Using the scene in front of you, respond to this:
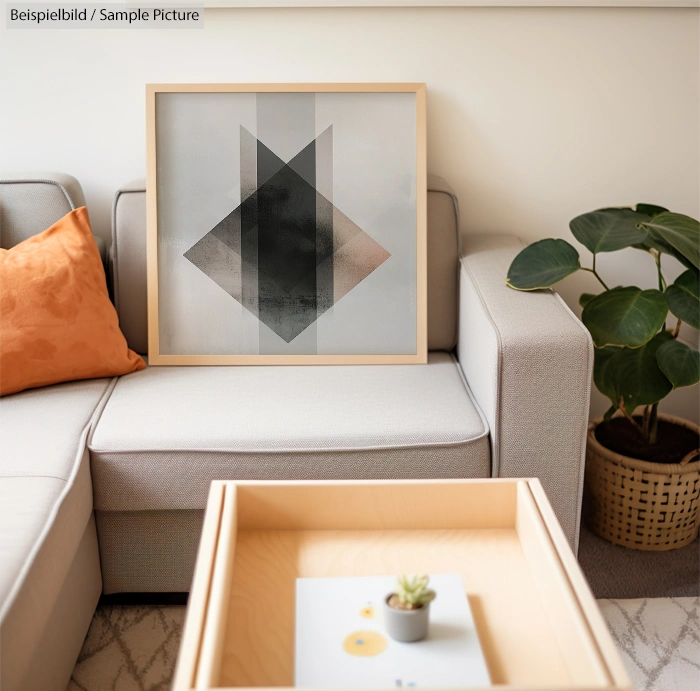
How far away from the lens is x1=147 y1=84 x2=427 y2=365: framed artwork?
1953 millimetres

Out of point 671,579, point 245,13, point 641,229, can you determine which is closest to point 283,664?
point 671,579

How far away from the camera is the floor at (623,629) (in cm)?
146

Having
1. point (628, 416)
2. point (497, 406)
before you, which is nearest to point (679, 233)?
point (628, 416)

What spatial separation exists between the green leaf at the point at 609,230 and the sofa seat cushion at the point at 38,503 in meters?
1.15

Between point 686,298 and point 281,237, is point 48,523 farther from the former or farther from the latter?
point 686,298

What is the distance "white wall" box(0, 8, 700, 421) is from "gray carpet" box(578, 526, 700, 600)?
0.94m

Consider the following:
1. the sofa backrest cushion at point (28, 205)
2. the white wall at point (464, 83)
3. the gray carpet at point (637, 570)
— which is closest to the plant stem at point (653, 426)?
the gray carpet at point (637, 570)

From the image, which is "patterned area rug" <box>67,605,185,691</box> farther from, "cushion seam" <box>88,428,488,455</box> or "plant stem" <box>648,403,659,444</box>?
"plant stem" <box>648,403,659,444</box>

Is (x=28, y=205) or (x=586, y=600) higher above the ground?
(x=28, y=205)

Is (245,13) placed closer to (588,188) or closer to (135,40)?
(135,40)

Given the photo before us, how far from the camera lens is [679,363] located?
1.68 meters

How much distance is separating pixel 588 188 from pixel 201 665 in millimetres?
1732

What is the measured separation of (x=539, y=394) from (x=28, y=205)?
1305mm

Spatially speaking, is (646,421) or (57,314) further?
(646,421)
